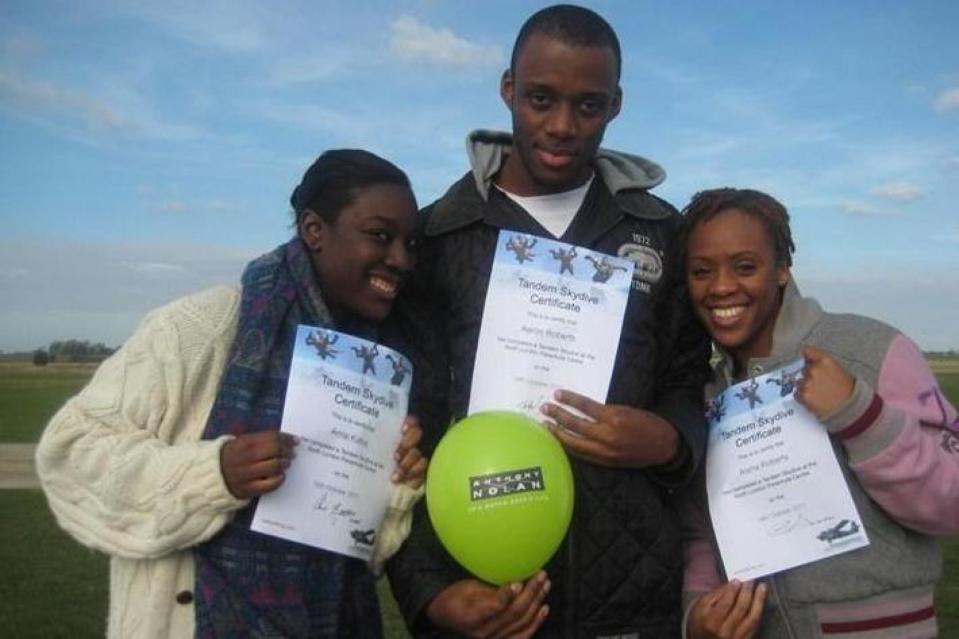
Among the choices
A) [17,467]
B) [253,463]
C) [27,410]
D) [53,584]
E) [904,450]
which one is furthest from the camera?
[27,410]

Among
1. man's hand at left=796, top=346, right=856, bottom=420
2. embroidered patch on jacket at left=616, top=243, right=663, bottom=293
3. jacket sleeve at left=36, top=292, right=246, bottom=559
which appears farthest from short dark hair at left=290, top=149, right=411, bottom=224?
man's hand at left=796, top=346, right=856, bottom=420

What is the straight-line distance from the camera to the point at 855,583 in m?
2.75

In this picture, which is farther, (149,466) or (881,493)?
(881,493)

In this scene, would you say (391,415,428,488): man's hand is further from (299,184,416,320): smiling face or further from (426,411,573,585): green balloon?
(299,184,416,320): smiling face

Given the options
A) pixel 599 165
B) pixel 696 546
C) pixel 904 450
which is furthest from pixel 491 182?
pixel 904 450

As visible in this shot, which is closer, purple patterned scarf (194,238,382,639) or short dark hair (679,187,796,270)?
purple patterned scarf (194,238,382,639)

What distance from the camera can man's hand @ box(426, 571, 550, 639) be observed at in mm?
2635

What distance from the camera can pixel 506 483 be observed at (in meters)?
2.55

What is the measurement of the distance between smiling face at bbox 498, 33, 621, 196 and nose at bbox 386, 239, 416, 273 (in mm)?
456

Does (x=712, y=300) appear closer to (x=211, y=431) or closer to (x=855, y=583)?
(x=855, y=583)

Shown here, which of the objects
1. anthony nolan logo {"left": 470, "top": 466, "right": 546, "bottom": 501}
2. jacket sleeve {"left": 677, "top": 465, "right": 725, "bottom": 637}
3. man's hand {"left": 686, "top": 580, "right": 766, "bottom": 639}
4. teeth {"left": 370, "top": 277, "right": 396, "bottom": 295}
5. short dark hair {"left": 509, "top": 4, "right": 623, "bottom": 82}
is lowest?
man's hand {"left": 686, "top": 580, "right": 766, "bottom": 639}

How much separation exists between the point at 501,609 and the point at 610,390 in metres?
0.71

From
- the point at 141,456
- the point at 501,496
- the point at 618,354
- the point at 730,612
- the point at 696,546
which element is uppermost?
the point at 618,354
